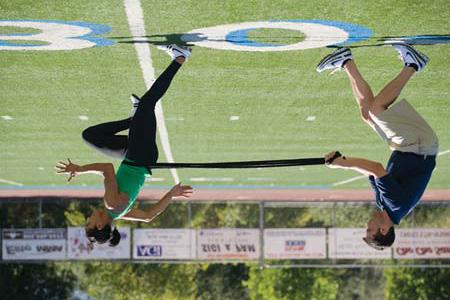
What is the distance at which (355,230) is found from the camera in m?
24.3

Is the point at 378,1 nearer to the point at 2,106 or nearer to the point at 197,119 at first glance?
the point at 197,119

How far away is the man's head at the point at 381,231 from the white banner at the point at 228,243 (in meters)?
16.4

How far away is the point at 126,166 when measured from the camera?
29.0 ft

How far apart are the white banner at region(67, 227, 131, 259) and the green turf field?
362 cm

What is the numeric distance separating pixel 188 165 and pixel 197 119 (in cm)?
853

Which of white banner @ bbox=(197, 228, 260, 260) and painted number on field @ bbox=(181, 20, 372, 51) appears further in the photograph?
white banner @ bbox=(197, 228, 260, 260)

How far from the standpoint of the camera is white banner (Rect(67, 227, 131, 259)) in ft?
80.1

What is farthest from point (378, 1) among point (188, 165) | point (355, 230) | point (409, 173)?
point (355, 230)

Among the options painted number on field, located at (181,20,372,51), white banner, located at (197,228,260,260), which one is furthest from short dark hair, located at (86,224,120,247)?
white banner, located at (197,228,260,260)

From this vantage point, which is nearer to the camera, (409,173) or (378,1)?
(409,173)

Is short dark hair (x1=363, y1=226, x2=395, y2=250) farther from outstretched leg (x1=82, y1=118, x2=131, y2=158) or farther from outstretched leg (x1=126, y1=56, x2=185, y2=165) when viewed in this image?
outstretched leg (x1=82, y1=118, x2=131, y2=158)

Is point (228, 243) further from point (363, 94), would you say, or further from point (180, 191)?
point (363, 94)

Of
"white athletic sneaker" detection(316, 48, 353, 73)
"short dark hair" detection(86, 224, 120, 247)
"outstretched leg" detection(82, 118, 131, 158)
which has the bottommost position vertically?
"short dark hair" detection(86, 224, 120, 247)

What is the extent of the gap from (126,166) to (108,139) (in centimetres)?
85
